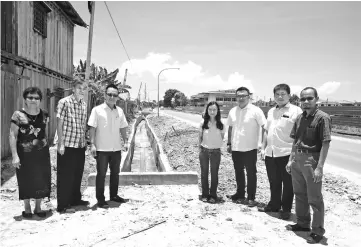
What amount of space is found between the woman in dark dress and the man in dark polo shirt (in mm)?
3619

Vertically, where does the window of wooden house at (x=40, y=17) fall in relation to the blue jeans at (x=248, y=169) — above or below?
above

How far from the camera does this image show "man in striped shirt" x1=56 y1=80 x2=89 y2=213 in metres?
4.21

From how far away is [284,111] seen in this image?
13.7 feet

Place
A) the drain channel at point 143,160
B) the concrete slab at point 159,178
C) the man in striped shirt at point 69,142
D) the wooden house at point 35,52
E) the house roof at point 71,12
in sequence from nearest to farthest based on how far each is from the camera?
1. the man in striped shirt at point 69,142
2. the concrete slab at point 159,178
3. the wooden house at point 35,52
4. the house roof at point 71,12
5. the drain channel at point 143,160

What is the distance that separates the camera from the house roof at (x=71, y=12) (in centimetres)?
1105

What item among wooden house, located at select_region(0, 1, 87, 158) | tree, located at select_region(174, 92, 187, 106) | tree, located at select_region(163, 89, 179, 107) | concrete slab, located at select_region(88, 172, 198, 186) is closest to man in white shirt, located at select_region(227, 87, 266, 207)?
concrete slab, located at select_region(88, 172, 198, 186)

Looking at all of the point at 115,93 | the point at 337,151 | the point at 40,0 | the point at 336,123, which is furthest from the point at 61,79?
the point at 336,123

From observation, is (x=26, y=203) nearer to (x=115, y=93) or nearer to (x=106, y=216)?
(x=106, y=216)

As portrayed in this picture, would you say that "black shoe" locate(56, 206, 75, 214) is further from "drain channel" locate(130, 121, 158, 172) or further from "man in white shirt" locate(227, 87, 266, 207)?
"drain channel" locate(130, 121, 158, 172)

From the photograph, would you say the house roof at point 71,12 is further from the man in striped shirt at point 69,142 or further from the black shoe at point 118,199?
the black shoe at point 118,199

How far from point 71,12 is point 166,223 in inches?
443

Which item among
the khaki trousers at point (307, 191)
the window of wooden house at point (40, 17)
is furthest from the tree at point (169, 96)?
the khaki trousers at point (307, 191)

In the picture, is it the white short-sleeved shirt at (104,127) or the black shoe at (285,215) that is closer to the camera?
the black shoe at (285,215)

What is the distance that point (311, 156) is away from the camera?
3.49 m
